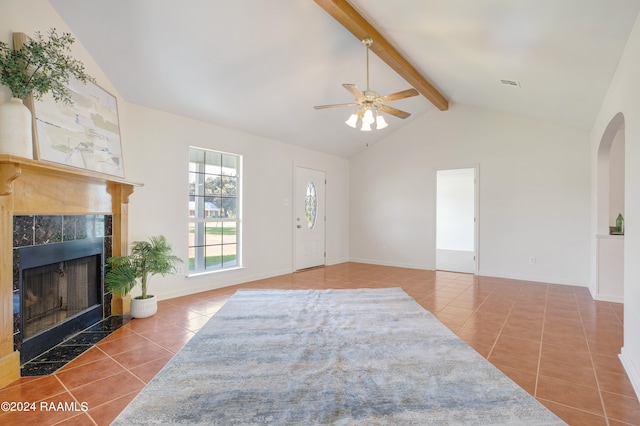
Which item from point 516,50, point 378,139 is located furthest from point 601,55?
point 378,139

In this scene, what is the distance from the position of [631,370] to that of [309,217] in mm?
5317

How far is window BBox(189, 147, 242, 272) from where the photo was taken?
15.9ft

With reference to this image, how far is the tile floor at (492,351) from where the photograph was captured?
1979mm

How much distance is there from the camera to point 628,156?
2.55m

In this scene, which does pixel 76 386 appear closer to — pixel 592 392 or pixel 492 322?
pixel 592 392

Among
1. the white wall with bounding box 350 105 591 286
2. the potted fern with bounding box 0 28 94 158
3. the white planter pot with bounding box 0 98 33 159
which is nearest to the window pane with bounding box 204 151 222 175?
the potted fern with bounding box 0 28 94 158

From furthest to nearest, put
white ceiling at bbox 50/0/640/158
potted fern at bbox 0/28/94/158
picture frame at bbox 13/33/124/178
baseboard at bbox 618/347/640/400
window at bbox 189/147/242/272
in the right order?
window at bbox 189/147/242/272
white ceiling at bbox 50/0/640/158
picture frame at bbox 13/33/124/178
potted fern at bbox 0/28/94/158
baseboard at bbox 618/347/640/400

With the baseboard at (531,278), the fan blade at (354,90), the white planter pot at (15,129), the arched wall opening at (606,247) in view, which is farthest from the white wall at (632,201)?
the white planter pot at (15,129)

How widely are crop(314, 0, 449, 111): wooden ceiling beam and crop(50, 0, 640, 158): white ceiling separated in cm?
10

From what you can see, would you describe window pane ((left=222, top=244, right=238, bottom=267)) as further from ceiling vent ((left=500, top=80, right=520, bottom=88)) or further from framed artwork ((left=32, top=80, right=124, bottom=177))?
ceiling vent ((left=500, top=80, right=520, bottom=88))

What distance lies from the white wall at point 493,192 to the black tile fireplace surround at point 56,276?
5485 millimetres

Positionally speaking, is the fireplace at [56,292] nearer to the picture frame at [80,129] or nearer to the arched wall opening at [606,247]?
the picture frame at [80,129]

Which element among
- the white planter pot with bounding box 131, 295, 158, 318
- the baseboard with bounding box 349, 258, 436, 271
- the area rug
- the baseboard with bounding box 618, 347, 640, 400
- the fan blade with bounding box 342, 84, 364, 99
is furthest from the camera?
the baseboard with bounding box 349, 258, 436, 271

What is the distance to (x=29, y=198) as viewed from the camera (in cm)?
251
